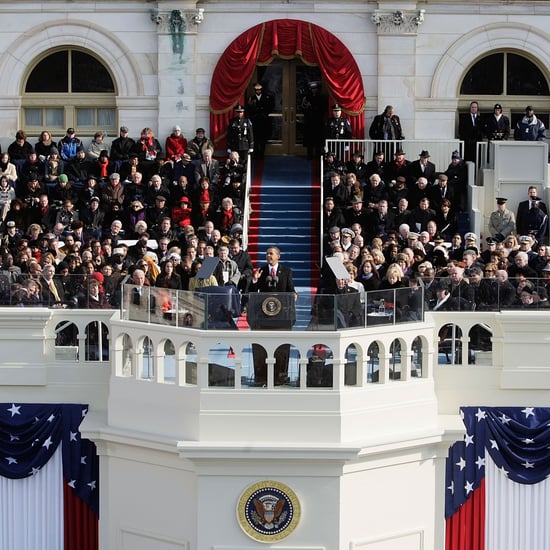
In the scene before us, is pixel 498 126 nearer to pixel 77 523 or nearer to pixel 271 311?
pixel 271 311

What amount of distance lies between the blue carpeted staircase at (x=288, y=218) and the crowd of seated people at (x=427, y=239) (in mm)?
629

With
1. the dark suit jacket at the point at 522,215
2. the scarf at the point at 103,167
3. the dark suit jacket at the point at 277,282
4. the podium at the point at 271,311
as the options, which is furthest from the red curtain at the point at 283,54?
the podium at the point at 271,311

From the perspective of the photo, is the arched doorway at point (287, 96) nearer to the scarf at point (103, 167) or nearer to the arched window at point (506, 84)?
the arched window at point (506, 84)

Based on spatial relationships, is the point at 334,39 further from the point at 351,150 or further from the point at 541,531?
the point at 541,531

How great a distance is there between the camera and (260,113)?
46.6 meters

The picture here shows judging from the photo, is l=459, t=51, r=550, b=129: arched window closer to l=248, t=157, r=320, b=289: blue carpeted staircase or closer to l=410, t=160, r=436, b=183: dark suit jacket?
l=410, t=160, r=436, b=183: dark suit jacket

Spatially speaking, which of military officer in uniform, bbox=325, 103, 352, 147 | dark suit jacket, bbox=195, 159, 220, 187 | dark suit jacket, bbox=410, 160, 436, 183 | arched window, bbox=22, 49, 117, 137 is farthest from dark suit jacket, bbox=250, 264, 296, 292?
arched window, bbox=22, 49, 117, 137

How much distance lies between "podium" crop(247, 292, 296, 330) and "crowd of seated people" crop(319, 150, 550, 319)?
4.73ft

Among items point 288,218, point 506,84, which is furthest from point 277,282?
point 506,84

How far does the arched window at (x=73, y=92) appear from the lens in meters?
47.1

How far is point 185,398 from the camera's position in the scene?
112 ft

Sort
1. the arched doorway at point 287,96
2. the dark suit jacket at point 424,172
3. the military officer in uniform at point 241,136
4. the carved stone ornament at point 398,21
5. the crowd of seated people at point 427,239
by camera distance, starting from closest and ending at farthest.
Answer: the crowd of seated people at point 427,239
the dark suit jacket at point 424,172
the military officer in uniform at point 241,136
the carved stone ornament at point 398,21
the arched doorway at point 287,96

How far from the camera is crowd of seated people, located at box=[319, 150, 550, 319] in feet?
118

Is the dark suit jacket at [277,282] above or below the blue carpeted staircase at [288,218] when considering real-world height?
below
